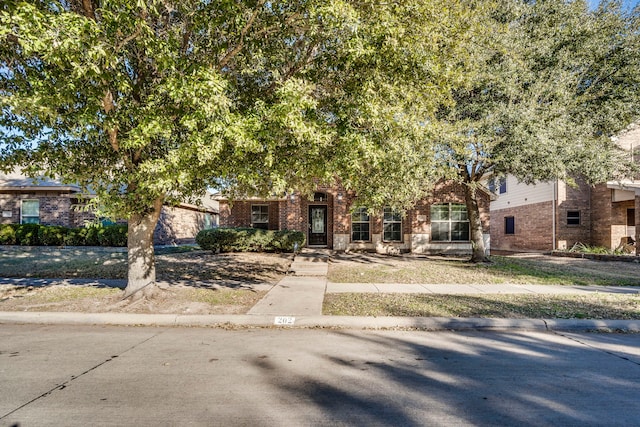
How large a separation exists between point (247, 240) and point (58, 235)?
9.87m

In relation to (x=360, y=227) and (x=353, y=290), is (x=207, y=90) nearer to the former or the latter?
(x=353, y=290)

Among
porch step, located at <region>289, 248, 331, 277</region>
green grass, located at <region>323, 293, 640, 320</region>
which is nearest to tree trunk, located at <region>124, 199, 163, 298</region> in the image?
green grass, located at <region>323, 293, 640, 320</region>

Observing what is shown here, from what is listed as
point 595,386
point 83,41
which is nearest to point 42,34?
point 83,41

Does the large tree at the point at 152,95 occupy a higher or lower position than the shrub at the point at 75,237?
higher

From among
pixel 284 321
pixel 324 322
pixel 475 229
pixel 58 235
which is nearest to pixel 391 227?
pixel 475 229

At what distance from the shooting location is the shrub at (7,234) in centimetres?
1745

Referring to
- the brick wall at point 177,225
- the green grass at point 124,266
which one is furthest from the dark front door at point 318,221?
the brick wall at point 177,225

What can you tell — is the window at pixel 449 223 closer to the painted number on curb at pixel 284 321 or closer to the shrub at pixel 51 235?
the painted number on curb at pixel 284 321

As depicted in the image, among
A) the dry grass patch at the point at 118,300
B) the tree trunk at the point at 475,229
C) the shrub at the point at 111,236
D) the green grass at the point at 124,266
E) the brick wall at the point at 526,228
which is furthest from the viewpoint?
the brick wall at the point at 526,228

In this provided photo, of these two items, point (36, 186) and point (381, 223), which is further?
point (36, 186)

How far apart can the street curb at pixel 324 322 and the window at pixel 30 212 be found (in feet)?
53.3

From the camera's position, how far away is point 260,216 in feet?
65.1

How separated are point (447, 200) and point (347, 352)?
15.5 m

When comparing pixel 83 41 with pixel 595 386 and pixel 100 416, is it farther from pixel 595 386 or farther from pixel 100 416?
pixel 595 386
